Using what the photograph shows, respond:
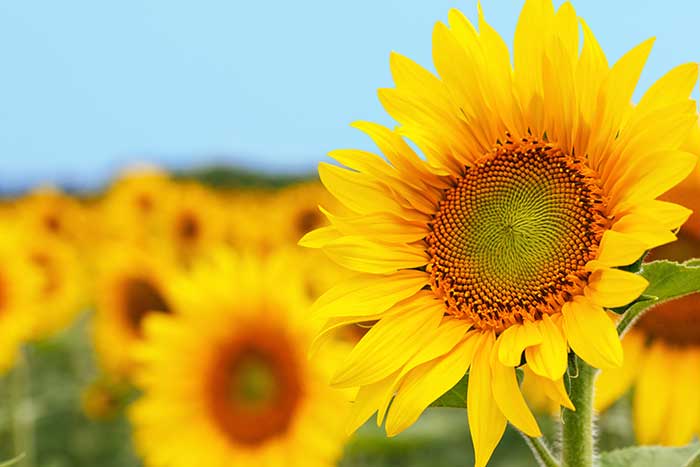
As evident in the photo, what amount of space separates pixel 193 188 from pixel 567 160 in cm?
756

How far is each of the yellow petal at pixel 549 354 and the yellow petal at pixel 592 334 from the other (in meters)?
0.02

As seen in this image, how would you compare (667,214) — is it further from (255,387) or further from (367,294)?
(255,387)

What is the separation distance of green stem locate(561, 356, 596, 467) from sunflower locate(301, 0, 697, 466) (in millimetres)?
100

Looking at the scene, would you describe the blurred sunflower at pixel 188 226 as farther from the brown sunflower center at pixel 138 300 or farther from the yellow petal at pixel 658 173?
the yellow petal at pixel 658 173

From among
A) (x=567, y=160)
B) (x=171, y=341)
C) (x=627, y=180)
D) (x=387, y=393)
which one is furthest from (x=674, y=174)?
(x=171, y=341)

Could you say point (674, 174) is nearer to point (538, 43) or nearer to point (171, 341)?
point (538, 43)

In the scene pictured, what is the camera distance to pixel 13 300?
223 inches

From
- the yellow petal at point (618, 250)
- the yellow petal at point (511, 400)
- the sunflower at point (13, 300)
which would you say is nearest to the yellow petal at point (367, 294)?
the yellow petal at point (511, 400)

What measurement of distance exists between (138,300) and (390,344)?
4.96 meters

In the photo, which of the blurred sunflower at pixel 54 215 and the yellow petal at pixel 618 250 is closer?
the yellow petal at pixel 618 250

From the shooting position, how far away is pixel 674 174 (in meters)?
1.62

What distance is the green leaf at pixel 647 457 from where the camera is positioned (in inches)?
73.8

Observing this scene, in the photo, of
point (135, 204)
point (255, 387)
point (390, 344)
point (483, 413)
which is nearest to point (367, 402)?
point (390, 344)

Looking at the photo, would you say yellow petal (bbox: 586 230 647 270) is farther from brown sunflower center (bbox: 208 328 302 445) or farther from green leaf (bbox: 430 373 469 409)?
brown sunflower center (bbox: 208 328 302 445)
